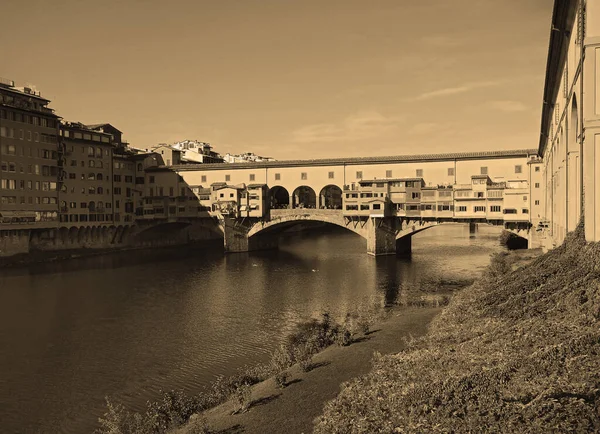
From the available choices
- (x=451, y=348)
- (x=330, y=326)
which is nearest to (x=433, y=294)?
(x=330, y=326)

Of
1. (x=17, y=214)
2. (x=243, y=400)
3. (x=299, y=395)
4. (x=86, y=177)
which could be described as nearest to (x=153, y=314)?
(x=243, y=400)

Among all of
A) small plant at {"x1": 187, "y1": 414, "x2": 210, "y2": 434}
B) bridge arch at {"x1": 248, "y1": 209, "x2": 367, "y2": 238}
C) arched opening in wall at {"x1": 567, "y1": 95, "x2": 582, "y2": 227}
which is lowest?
small plant at {"x1": 187, "y1": 414, "x2": 210, "y2": 434}

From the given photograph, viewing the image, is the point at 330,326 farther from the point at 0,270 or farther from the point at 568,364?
the point at 0,270

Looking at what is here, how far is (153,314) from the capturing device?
126 ft

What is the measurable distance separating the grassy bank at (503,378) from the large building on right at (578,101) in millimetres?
2794

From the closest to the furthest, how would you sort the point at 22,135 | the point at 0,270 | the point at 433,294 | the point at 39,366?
1. the point at 39,366
2. the point at 433,294
3. the point at 0,270
4. the point at 22,135

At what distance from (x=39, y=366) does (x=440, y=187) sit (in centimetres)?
5500

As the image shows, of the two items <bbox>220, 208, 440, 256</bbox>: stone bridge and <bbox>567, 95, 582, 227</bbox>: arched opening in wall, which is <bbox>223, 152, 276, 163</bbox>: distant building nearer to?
<bbox>220, 208, 440, 256</bbox>: stone bridge

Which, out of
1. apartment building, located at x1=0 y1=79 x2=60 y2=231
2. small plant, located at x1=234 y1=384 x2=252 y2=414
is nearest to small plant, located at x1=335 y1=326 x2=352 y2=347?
→ small plant, located at x1=234 y1=384 x2=252 y2=414

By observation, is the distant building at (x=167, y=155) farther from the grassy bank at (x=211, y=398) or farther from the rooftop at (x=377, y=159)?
the grassy bank at (x=211, y=398)

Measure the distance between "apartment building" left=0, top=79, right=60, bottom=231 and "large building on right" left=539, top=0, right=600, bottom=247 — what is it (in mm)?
63549

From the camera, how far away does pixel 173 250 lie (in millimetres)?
86562

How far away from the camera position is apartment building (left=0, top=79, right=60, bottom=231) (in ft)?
213

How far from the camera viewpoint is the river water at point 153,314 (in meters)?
23.3
